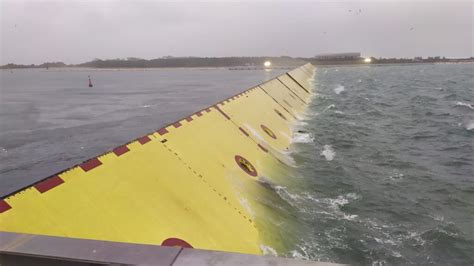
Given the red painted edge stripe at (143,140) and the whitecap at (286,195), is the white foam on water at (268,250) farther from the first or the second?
the red painted edge stripe at (143,140)

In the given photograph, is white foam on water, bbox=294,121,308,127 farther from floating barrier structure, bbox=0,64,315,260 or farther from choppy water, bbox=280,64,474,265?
floating barrier structure, bbox=0,64,315,260

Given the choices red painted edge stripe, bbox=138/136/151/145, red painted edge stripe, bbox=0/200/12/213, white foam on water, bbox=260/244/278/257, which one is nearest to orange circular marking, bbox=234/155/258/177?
red painted edge stripe, bbox=138/136/151/145

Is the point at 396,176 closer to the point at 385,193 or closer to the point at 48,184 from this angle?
the point at 385,193

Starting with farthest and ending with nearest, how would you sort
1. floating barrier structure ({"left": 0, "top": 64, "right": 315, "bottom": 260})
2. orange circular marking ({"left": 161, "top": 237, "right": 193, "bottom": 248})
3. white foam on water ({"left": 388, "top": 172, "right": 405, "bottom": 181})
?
white foam on water ({"left": 388, "top": 172, "right": 405, "bottom": 181}) → orange circular marking ({"left": 161, "top": 237, "right": 193, "bottom": 248}) → floating barrier structure ({"left": 0, "top": 64, "right": 315, "bottom": 260})

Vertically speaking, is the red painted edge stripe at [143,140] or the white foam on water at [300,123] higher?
the white foam on water at [300,123]

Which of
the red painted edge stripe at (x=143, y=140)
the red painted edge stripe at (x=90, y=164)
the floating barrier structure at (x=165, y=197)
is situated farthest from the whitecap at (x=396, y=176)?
the red painted edge stripe at (x=90, y=164)

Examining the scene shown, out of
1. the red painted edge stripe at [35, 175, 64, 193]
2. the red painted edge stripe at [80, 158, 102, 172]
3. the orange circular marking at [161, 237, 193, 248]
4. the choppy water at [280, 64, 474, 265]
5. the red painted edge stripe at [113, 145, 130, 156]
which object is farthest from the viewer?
the choppy water at [280, 64, 474, 265]

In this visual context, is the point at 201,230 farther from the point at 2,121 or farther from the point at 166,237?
the point at 2,121
